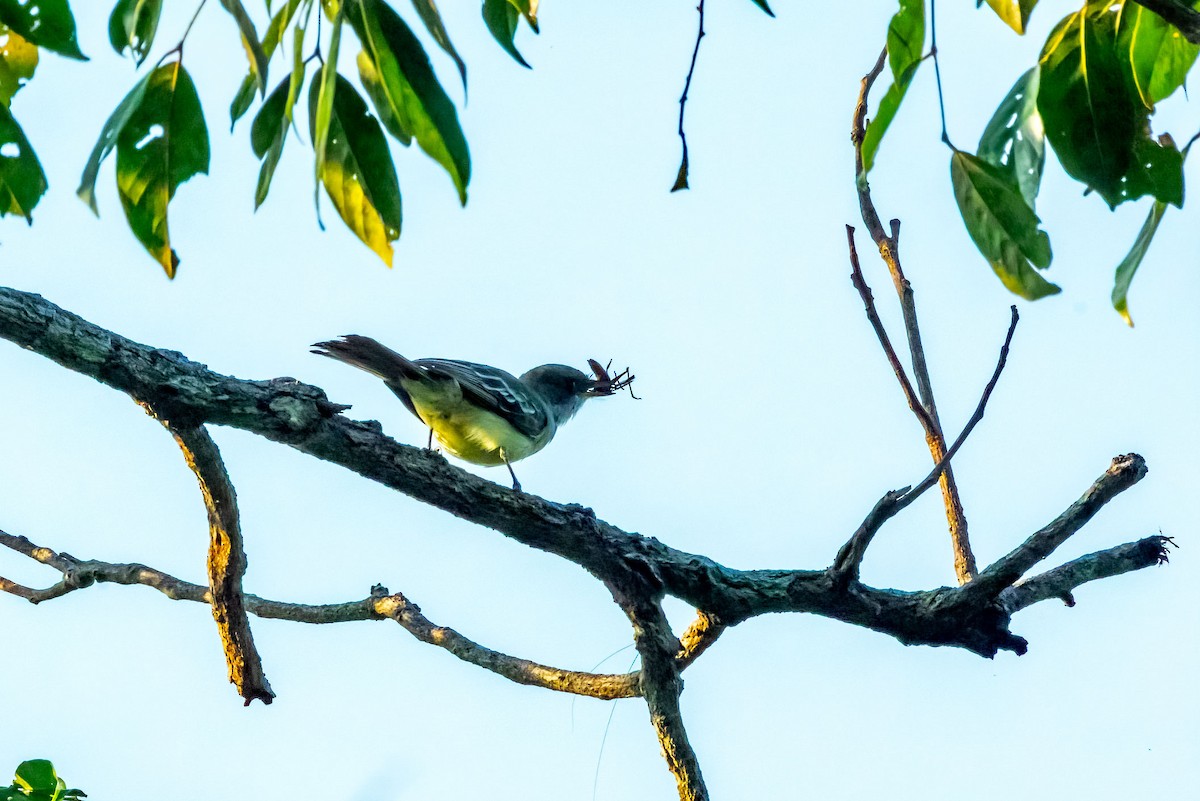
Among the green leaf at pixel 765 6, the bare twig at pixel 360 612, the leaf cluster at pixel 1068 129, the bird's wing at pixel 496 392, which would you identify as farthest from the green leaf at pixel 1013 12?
the bird's wing at pixel 496 392

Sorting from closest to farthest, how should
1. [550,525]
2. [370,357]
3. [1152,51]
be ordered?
[1152,51] → [550,525] → [370,357]

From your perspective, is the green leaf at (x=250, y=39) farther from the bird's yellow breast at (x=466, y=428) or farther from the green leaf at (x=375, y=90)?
the bird's yellow breast at (x=466, y=428)

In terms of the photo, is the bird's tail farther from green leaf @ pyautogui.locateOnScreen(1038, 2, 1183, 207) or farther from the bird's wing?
green leaf @ pyautogui.locateOnScreen(1038, 2, 1183, 207)

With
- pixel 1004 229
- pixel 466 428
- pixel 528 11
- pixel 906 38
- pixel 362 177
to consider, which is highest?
pixel 466 428

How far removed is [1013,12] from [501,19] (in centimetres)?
129

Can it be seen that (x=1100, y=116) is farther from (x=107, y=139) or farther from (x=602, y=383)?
(x=602, y=383)

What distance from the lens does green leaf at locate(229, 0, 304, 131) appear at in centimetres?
242

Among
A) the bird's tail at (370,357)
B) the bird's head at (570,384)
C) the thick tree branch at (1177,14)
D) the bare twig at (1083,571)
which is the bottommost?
the thick tree branch at (1177,14)

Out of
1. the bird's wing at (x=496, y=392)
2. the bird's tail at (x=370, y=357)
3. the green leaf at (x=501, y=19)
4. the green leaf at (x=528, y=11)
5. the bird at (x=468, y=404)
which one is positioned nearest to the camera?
the green leaf at (x=528, y=11)

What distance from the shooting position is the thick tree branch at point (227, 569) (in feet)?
12.6

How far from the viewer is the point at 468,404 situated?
6898 millimetres

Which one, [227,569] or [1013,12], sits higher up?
[1013,12]

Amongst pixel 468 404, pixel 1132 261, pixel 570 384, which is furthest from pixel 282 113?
pixel 570 384

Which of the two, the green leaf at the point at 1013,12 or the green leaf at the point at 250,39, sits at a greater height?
the green leaf at the point at 1013,12
